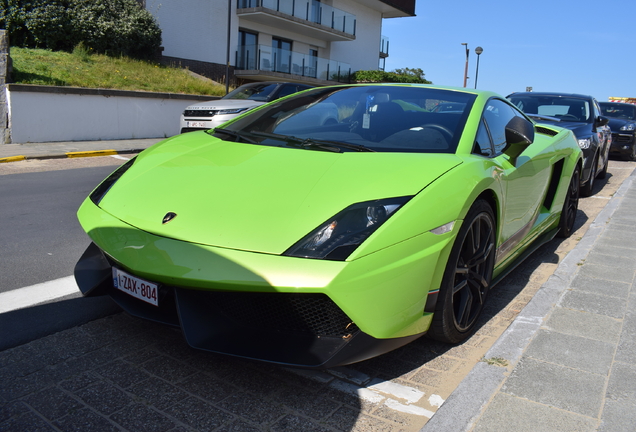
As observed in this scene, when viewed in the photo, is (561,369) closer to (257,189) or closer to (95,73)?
(257,189)

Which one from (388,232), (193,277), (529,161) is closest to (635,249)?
(529,161)

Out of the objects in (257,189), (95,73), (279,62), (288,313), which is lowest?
(288,313)

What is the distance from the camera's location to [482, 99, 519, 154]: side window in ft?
11.5

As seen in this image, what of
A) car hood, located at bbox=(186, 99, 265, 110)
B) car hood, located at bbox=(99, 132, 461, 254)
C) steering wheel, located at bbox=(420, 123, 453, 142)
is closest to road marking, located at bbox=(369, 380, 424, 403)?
car hood, located at bbox=(99, 132, 461, 254)

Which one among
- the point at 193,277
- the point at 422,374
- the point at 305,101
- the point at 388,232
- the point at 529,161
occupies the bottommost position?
the point at 422,374

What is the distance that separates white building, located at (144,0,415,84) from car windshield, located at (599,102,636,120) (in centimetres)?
1207

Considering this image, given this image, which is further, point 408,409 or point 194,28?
point 194,28

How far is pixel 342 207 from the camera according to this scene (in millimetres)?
2369

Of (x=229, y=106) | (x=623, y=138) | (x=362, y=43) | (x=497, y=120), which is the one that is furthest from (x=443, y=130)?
(x=362, y=43)

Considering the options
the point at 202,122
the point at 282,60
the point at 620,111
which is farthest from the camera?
the point at 282,60

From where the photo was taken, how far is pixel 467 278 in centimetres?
292

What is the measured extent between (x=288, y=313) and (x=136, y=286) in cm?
71

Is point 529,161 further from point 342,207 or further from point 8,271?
point 8,271

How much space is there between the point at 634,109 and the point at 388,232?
16801 mm
